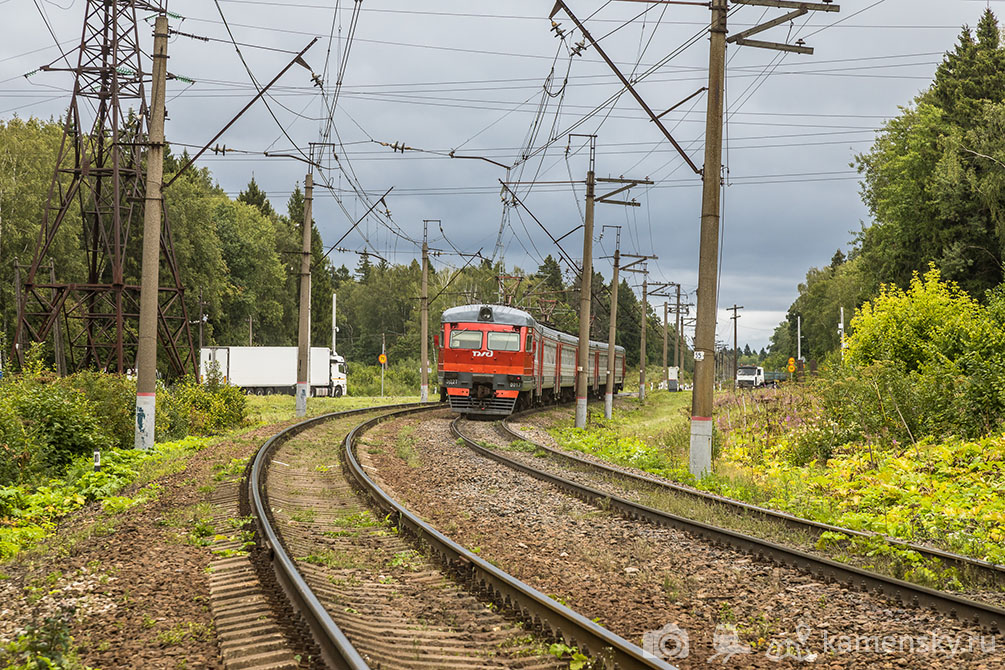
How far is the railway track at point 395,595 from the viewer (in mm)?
5309

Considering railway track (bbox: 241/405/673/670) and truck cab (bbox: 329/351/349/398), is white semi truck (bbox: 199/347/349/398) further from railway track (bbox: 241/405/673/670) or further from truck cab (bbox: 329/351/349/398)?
railway track (bbox: 241/405/673/670)

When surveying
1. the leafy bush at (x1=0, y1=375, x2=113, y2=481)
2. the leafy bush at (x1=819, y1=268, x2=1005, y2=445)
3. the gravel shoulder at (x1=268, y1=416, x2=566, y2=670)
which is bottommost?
the gravel shoulder at (x1=268, y1=416, x2=566, y2=670)

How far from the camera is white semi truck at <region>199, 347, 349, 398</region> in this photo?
168ft

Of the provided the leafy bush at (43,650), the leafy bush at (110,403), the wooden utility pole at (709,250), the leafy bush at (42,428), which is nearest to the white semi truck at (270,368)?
the leafy bush at (110,403)

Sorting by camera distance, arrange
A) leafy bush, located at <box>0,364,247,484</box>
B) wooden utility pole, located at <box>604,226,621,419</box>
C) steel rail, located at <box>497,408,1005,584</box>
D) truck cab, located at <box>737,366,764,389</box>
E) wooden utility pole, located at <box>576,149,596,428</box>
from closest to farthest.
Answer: steel rail, located at <box>497,408,1005,584</box>, leafy bush, located at <box>0,364,247,484</box>, wooden utility pole, located at <box>576,149,596,428</box>, wooden utility pole, located at <box>604,226,621,419</box>, truck cab, located at <box>737,366,764,389</box>

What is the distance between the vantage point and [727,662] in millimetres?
5352

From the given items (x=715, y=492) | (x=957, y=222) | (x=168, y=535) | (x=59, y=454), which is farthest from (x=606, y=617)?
(x=957, y=222)

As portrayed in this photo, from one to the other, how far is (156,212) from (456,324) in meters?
11.7

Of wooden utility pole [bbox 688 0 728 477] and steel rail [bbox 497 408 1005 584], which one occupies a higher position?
wooden utility pole [bbox 688 0 728 477]

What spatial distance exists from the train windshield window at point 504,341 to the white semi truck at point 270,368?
26.1 m

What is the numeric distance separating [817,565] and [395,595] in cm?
382

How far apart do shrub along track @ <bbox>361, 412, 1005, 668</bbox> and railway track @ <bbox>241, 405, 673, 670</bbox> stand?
475mm

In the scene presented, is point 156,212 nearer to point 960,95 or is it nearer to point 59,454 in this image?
point 59,454

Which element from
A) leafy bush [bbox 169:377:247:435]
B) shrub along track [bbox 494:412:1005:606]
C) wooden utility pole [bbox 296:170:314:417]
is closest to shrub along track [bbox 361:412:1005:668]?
shrub along track [bbox 494:412:1005:606]
